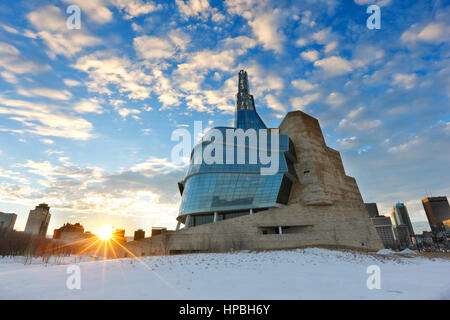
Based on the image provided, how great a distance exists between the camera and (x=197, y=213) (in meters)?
54.9

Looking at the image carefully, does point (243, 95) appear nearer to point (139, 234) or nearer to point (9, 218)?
point (139, 234)

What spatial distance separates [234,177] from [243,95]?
6088 cm

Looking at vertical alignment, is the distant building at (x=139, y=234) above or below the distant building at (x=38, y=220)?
below

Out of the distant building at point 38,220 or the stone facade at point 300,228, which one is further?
the distant building at point 38,220

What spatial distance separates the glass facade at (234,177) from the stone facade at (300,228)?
4.85m

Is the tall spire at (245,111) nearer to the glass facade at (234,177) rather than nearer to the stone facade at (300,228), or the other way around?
the glass facade at (234,177)

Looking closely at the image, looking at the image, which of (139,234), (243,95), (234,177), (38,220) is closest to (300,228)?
(234,177)

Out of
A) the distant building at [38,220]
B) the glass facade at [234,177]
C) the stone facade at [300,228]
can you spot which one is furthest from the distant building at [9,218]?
the stone facade at [300,228]

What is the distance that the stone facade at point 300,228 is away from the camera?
126 ft

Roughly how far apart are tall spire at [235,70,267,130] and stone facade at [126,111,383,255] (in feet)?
149

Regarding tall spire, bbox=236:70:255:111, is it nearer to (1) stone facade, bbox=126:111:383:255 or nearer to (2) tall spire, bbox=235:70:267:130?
(2) tall spire, bbox=235:70:267:130

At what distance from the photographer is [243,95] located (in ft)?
336
